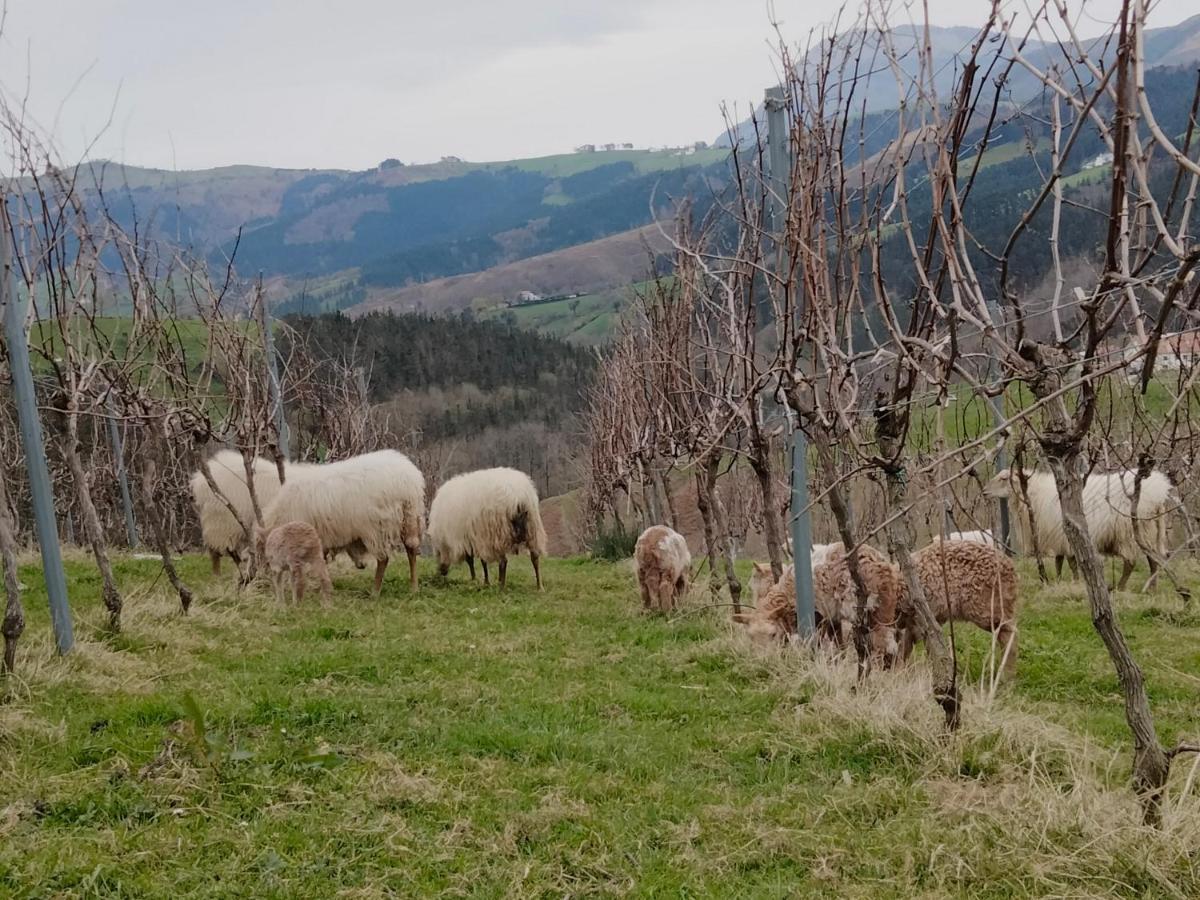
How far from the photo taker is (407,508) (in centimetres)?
1100

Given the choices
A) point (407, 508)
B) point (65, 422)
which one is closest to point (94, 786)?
point (65, 422)

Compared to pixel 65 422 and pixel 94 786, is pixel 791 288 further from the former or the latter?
pixel 65 422

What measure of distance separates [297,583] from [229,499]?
292 cm

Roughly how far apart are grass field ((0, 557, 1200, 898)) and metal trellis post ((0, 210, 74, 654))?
0.32m

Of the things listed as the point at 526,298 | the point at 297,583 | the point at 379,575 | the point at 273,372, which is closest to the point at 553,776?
the point at 297,583

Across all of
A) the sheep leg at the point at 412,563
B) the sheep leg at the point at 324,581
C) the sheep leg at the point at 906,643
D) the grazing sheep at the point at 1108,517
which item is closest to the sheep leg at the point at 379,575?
the sheep leg at the point at 412,563

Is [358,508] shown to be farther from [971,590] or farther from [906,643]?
[971,590]

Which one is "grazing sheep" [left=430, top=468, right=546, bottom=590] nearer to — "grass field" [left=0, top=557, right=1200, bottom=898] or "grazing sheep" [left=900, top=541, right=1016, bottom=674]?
"grass field" [left=0, top=557, right=1200, bottom=898]

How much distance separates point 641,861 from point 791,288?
10.1 feet

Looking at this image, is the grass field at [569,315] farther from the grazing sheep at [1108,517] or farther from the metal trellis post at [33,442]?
the metal trellis post at [33,442]

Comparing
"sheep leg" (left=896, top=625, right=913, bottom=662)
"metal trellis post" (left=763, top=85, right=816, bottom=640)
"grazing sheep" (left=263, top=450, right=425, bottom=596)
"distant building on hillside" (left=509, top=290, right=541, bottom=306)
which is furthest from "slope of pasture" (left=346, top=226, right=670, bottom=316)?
"sheep leg" (left=896, top=625, right=913, bottom=662)

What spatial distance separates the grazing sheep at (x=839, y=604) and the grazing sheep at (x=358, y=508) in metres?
4.71

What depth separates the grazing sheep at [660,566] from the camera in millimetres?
9398

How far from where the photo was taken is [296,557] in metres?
9.52
